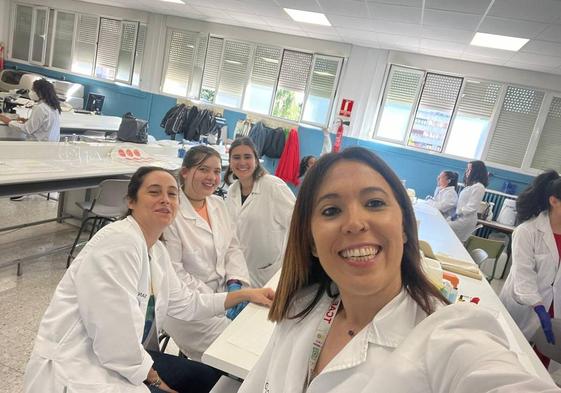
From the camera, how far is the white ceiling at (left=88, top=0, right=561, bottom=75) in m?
3.58

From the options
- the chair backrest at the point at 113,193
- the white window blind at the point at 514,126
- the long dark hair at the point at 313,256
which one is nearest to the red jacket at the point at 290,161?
the white window blind at the point at 514,126

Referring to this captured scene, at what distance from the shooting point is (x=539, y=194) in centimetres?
243

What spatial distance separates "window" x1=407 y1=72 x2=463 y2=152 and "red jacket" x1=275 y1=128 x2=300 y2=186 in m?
1.96

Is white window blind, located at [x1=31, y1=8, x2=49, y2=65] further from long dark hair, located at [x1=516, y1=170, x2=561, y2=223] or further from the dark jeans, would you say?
long dark hair, located at [x1=516, y1=170, x2=561, y2=223]

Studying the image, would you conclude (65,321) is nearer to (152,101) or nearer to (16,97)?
(16,97)

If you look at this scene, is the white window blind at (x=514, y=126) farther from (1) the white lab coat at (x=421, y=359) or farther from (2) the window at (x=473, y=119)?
(1) the white lab coat at (x=421, y=359)

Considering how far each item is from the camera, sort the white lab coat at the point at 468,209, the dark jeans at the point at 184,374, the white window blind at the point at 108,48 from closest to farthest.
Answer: the dark jeans at the point at 184,374
the white lab coat at the point at 468,209
the white window blind at the point at 108,48

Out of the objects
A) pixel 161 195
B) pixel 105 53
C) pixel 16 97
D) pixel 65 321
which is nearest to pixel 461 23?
pixel 161 195

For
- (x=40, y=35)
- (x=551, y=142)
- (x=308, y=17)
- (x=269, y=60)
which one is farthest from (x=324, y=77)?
(x=40, y=35)

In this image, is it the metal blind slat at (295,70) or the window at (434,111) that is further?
the metal blind slat at (295,70)

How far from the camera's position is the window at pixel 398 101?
250 inches

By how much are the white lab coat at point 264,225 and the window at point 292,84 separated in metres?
4.64

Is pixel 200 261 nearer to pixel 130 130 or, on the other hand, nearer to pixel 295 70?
pixel 130 130

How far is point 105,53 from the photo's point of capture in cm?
811
